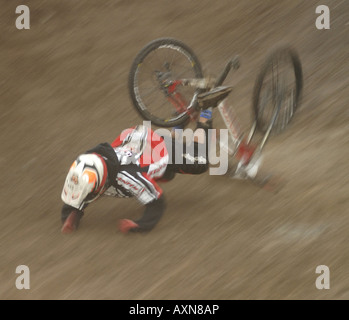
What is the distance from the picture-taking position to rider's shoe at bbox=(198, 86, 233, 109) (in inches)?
261

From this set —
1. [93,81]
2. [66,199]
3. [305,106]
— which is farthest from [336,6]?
[66,199]

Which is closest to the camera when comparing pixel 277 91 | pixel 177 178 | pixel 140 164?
pixel 140 164

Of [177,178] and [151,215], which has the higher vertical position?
[177,178]

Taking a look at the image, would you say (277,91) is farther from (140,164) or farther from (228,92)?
(140,164)

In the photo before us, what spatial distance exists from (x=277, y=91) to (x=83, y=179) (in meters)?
2.50

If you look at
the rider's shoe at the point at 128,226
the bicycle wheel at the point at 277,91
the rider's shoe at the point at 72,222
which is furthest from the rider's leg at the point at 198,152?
the rider's shoe at the point at 72,222

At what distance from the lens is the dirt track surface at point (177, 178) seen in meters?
5.79

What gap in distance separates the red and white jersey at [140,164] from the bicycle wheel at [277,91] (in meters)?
1.29

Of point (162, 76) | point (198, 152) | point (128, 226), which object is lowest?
point (128, 226)

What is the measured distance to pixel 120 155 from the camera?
6.50 meters

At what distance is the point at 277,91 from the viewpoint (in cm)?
732

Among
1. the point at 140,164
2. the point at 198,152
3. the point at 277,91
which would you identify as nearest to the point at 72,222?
the point at 140,164

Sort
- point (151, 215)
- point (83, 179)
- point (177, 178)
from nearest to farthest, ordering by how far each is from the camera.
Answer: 1. point (83, 179)
2. point (151, 215)
3. point (177, 178)

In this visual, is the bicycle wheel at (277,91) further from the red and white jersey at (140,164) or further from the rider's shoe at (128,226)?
the rider's shoe at (128,226)
